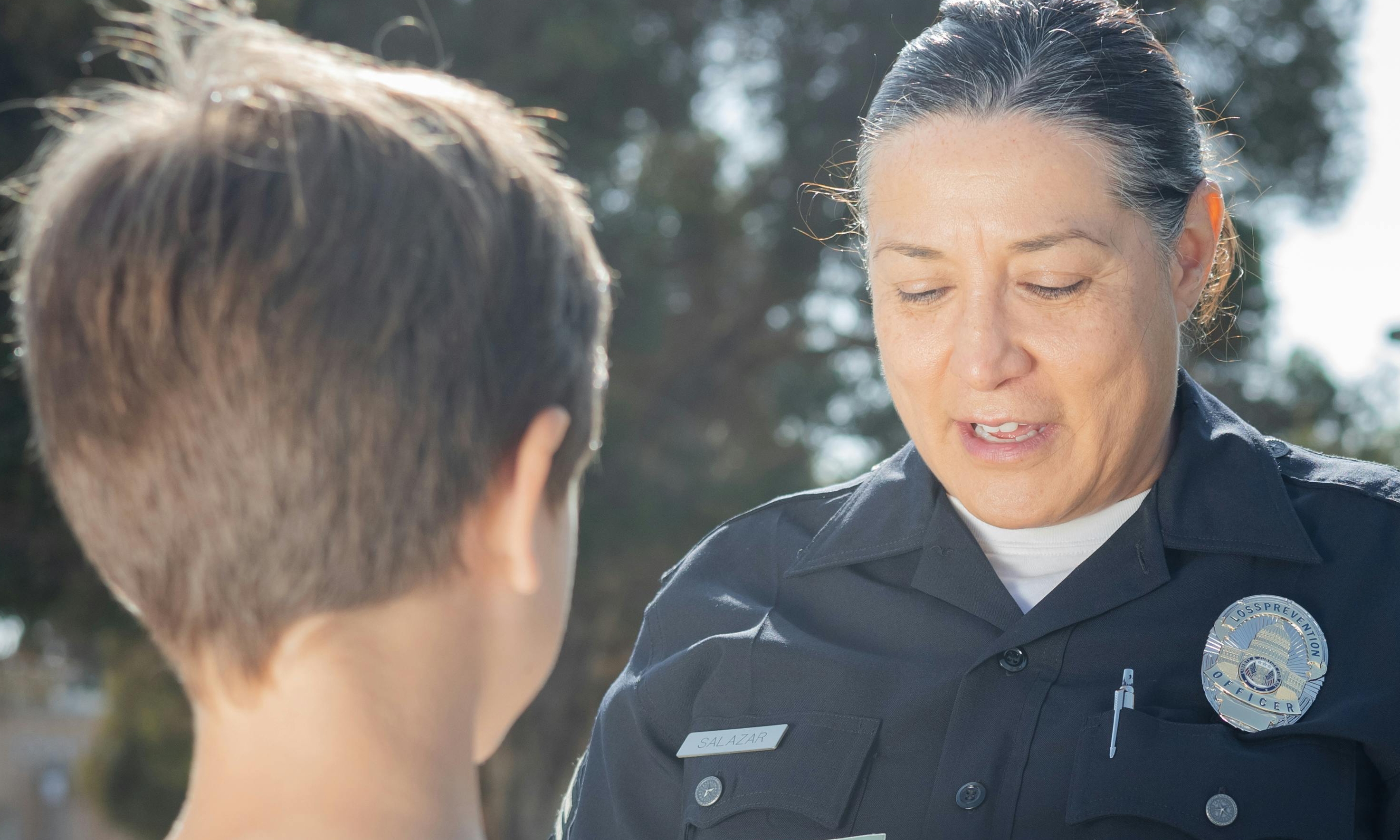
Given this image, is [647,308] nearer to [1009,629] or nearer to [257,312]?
[1009,629]

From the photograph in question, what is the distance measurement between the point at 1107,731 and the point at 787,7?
9739mm

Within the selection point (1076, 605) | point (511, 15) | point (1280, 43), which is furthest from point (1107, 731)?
point (1280, 43)

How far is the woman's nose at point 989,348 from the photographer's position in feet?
6.66

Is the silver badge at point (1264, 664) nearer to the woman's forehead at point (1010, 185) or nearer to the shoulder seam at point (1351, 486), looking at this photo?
the shoulder seam at point (1351, 486)

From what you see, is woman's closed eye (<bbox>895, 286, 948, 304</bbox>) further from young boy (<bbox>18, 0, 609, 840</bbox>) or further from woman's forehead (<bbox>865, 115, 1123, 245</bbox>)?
young boy (<bbox>18, 0, 609, 840</bbox>)

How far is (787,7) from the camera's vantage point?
10.8 meters

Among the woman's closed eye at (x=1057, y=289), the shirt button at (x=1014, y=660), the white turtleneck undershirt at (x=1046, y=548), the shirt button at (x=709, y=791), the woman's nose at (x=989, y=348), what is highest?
the woman's closed eye at (x=1057, y=289)

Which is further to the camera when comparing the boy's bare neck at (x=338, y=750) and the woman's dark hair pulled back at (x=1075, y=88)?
the woman's dark hair pulled back at (x=1075, y=88)

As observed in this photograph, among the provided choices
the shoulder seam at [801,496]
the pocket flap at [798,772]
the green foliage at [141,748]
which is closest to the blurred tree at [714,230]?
the green foliage at [141,748]

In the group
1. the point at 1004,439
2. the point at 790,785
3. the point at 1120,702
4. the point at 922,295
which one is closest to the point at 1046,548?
the point at 1004,439

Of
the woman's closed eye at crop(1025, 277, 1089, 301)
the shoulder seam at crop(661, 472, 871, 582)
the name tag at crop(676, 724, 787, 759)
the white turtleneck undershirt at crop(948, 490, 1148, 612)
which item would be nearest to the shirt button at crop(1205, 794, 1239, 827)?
the white turtleneck undershirt at crop(948, 490, 1148, 612)

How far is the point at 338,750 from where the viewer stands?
3.61ft

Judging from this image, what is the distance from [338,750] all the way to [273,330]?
0.36 m

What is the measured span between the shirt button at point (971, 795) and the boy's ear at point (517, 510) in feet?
3.10
